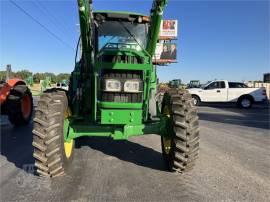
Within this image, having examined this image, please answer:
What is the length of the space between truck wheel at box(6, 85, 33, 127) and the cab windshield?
4.72 meters

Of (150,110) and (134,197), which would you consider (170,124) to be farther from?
(134,197)

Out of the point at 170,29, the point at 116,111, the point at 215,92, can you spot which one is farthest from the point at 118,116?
the point at 170,29

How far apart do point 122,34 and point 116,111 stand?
1.87 metres

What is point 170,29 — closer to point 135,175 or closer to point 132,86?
point 132,86

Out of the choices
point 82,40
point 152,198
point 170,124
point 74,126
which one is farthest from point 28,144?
point 152,198

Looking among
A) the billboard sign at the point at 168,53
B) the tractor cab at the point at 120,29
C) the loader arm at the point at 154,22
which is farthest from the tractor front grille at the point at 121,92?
the billboard sign at the point at 168,53

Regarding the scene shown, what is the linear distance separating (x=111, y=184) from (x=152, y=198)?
0.84 m

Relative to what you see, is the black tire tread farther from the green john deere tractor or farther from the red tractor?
the red tractor

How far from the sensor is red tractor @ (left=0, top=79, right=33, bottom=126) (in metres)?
10.6

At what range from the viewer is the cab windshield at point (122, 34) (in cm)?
705

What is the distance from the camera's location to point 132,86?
614 centimetres

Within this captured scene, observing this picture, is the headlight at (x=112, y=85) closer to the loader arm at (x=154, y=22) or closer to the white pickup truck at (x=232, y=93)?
the loader arm at (x=154, y=22)

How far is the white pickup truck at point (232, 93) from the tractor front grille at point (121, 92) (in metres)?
18.6

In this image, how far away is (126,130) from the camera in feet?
20.2
